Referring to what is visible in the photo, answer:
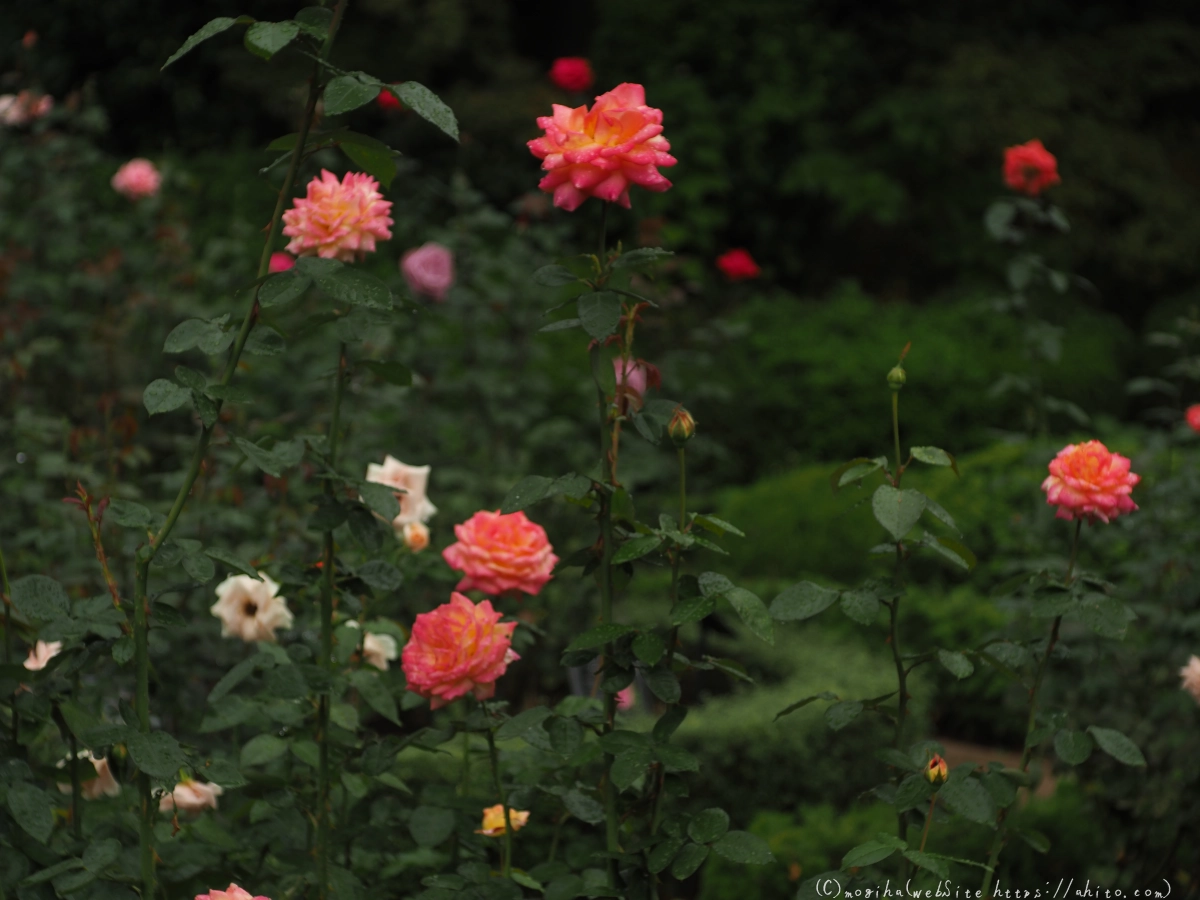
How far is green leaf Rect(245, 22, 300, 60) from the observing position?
3.55 ft

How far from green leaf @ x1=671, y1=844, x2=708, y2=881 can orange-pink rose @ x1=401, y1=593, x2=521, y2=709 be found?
28 centimetres

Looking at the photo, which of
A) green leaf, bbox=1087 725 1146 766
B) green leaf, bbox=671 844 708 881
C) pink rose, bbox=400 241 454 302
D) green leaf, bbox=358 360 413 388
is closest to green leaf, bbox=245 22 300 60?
green leaf, bbox=358 360 413 388

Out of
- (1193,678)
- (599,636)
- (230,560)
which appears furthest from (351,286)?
(1193,678)

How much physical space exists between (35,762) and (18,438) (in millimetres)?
1786

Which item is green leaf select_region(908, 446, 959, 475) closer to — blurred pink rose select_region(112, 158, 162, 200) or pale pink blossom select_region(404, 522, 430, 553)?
pale pink blossom select_region(404, 522, 430, 553)

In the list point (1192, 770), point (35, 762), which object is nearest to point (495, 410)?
point (1192, 770)

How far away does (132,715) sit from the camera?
123cm

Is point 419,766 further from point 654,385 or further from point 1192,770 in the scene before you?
point 654,385

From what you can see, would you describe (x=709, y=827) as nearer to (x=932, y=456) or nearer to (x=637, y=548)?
(x=637, y=548)

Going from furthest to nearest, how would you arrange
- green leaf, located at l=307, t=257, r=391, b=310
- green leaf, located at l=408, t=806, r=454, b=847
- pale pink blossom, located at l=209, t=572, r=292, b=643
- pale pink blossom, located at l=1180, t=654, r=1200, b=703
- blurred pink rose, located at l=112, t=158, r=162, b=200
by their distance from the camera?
blurred pink rose, located at l=112, t=158, r=162, b=200 < pale pink blossom, located at l=1180, t=654, r=1200, b=703 < pale pink blossom, located at l=209, t=572, r=292, b=643 < green leaf, located at l=408, t=806, r=454, b=847 < green leaf, located at l=307, t=257, r=391, b=310

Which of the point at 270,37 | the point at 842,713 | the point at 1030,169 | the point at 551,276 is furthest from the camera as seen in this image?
the point at 1030,169

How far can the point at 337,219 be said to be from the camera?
59.0 inches

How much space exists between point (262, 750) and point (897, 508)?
2.67 ft

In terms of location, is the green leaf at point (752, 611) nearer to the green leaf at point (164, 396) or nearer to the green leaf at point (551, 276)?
the green leaf at point (551, 276)
